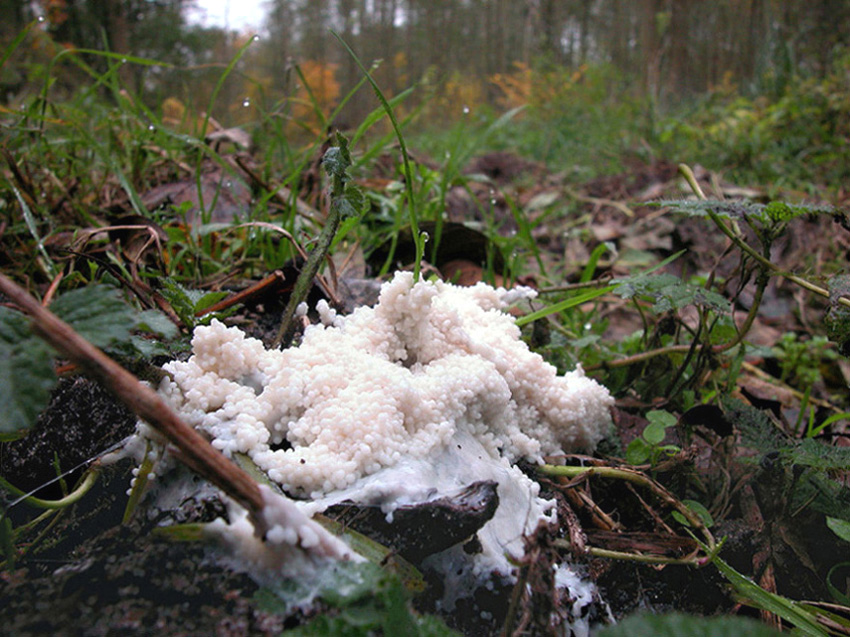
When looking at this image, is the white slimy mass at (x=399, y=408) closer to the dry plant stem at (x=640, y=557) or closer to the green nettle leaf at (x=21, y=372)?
the dry plant stem at (x=640, y=557)

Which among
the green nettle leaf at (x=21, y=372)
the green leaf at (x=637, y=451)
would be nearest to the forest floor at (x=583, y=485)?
the green leaf at (x=637, y=451)

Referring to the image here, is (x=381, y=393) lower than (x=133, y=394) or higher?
lower

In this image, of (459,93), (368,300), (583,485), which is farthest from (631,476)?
(459,93)

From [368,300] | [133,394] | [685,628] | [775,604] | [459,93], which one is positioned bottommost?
[459,93]

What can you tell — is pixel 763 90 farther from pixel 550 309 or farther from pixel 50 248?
pixel 50 248

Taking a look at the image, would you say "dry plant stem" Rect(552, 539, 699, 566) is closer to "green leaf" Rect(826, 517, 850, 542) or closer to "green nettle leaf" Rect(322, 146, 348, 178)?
"green leaf" Rect(826, 517, 850, 542)

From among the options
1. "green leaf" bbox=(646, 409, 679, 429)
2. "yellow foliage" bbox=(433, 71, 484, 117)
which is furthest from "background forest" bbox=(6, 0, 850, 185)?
"green leaf" bbox=(646, 409, 679, 429)

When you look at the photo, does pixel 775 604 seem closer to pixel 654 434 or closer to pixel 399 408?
pixel 654 434

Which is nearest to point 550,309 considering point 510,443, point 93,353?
point 510,443
